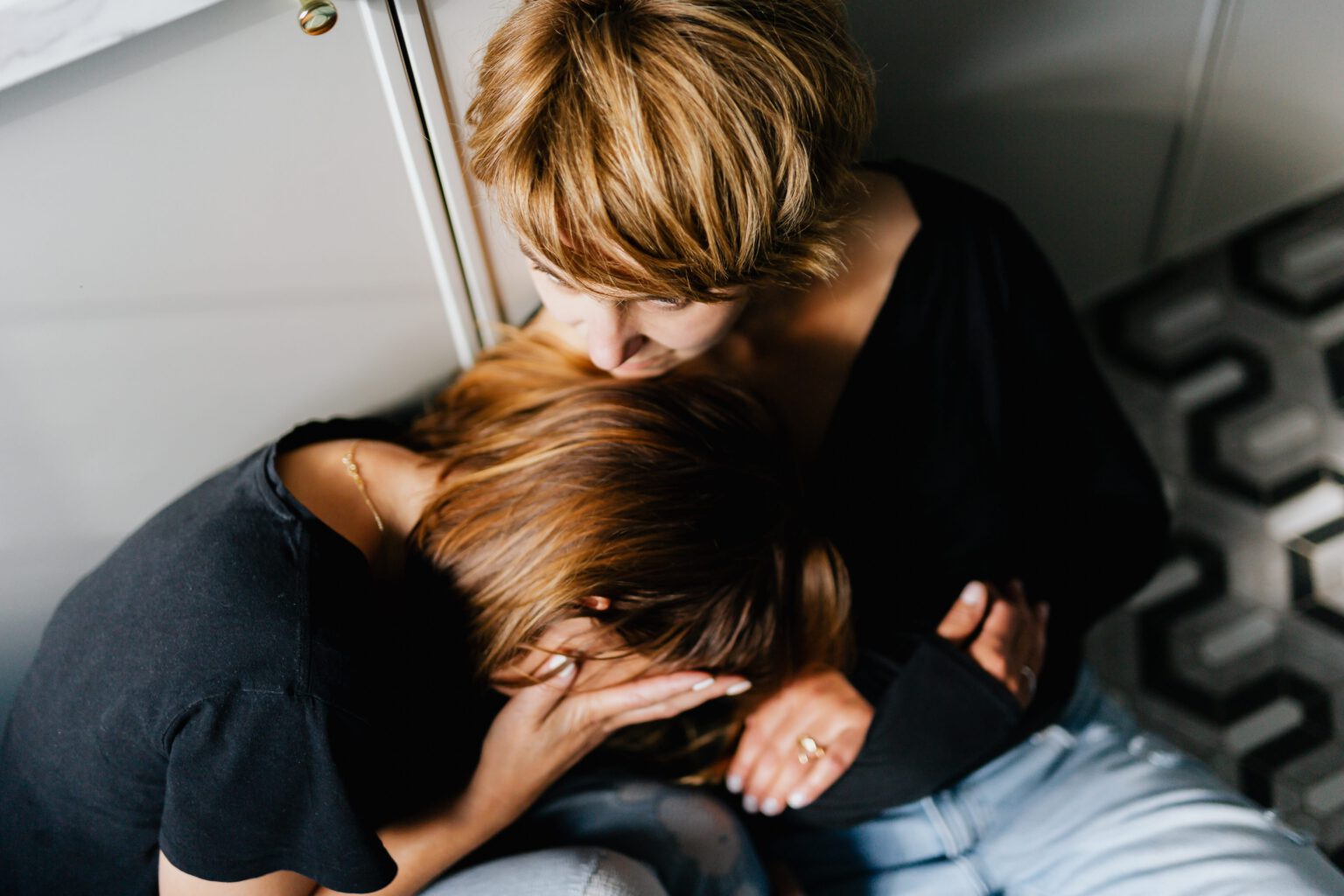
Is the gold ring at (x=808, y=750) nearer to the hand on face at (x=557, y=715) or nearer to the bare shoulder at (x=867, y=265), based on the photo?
the hand on face at (x=557, y=715)

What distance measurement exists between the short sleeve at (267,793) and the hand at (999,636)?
536 mm

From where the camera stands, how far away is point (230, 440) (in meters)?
0.88

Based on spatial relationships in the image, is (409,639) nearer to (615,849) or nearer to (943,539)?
(615,849)

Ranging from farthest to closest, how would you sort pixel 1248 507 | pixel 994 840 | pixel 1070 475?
1. pixel 1248 507
2. pixel 1070 475
3. pixel 994 840

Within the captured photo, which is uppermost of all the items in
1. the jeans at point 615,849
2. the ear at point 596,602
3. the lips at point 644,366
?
the lips at point 644,366

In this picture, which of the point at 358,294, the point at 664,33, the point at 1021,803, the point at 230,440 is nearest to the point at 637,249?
the point at 664,33

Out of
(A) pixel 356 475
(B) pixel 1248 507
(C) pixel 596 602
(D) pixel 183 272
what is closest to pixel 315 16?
(D) pixel 183 272

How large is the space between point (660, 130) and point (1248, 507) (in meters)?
1.15

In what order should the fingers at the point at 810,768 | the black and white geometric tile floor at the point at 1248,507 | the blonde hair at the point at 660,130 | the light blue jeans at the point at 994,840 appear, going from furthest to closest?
the black and white geometric tile floor at the point at 1248,507
the fingers at the point at 810,768
the light blue jeans at the point at 994,840
the blonde hair at the point at 660,130

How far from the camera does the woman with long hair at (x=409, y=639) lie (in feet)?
2.21

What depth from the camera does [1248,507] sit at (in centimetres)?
142

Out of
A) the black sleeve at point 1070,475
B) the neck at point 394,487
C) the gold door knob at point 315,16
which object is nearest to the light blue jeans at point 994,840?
the black sleeve at point 1070,475

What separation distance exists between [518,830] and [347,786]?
27 cm

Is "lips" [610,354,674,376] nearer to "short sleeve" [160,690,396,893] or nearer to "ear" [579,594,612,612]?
"ear" [579,594,612,612]
